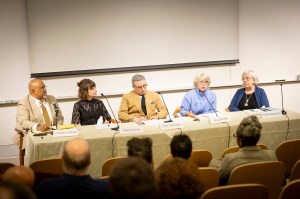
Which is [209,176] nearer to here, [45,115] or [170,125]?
[170,125]

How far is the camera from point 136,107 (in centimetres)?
530

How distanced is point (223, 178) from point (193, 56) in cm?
335

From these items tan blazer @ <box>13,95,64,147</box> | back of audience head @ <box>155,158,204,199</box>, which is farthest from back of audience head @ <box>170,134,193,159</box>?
tan blazer @ <box>13,95,64,147</box>

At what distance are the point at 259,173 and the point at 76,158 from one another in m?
1.29

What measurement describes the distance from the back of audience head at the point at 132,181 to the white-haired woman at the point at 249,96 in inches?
153

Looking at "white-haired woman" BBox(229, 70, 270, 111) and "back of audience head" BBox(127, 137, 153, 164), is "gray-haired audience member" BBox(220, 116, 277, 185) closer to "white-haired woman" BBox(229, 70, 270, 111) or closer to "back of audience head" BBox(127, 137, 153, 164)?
"back of audience head" BBox(127, 137, 153, 164)

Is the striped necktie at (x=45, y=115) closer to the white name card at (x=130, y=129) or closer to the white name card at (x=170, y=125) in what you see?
the white name card at (x=130, y=129)

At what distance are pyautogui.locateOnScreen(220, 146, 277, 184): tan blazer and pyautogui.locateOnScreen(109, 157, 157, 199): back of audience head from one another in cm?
147

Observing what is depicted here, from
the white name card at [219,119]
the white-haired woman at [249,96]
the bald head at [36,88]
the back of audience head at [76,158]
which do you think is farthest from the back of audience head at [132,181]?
the white-haired woman at [249,96]

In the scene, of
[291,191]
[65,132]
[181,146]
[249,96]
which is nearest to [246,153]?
[181,146]

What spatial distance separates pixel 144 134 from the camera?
421 cm

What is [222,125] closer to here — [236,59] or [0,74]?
[236,59]

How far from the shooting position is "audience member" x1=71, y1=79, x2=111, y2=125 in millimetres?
5103

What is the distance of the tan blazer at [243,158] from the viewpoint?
3184 mm
